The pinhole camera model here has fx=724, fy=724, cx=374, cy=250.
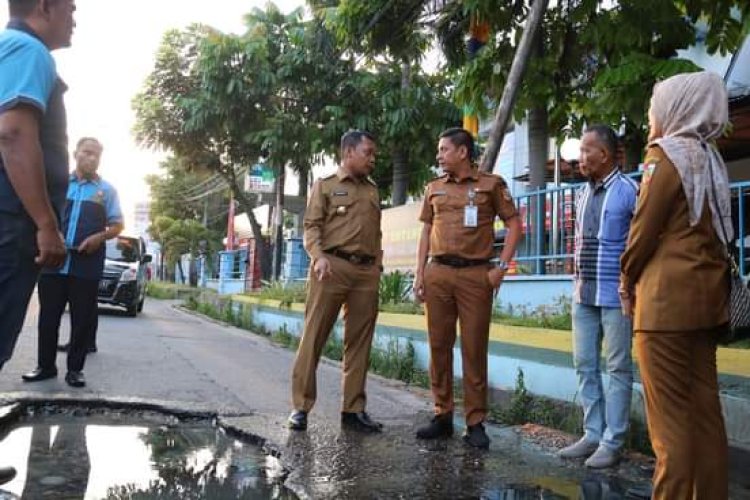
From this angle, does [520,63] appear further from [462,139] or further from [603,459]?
[603,459]

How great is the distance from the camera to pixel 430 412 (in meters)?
5.41

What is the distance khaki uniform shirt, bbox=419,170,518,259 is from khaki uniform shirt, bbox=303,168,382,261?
1.47 feet

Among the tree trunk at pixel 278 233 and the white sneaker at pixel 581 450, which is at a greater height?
the tree trunk at pixel 278 233

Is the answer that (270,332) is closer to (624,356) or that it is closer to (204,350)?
(204,350)

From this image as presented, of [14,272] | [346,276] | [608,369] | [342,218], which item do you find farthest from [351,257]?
[14,272]

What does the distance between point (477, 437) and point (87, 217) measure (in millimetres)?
3515

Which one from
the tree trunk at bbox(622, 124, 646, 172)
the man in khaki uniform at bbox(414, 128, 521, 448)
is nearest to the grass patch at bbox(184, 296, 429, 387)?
the man in khaki uniform at bbox(414, 128, 521, 448)

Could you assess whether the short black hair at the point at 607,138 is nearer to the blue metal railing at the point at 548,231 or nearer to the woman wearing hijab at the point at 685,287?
the woman wearing hijab at the point at 685,287

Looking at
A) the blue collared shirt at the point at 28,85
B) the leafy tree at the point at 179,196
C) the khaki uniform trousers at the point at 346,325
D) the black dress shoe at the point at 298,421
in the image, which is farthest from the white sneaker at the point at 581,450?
the leafy tree at the point at 179,196

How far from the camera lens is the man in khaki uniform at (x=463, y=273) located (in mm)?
4309

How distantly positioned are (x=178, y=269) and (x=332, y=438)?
4007cm

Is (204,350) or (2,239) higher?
(2,239)

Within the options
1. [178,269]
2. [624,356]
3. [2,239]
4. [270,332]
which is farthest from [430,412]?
[178,269]

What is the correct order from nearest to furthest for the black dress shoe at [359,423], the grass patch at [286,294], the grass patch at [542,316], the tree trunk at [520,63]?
the black dress shoe at [359,423]
the grass patch at [542,316]
the tree trunk at [520,63]
the grass patch at [286,294]
